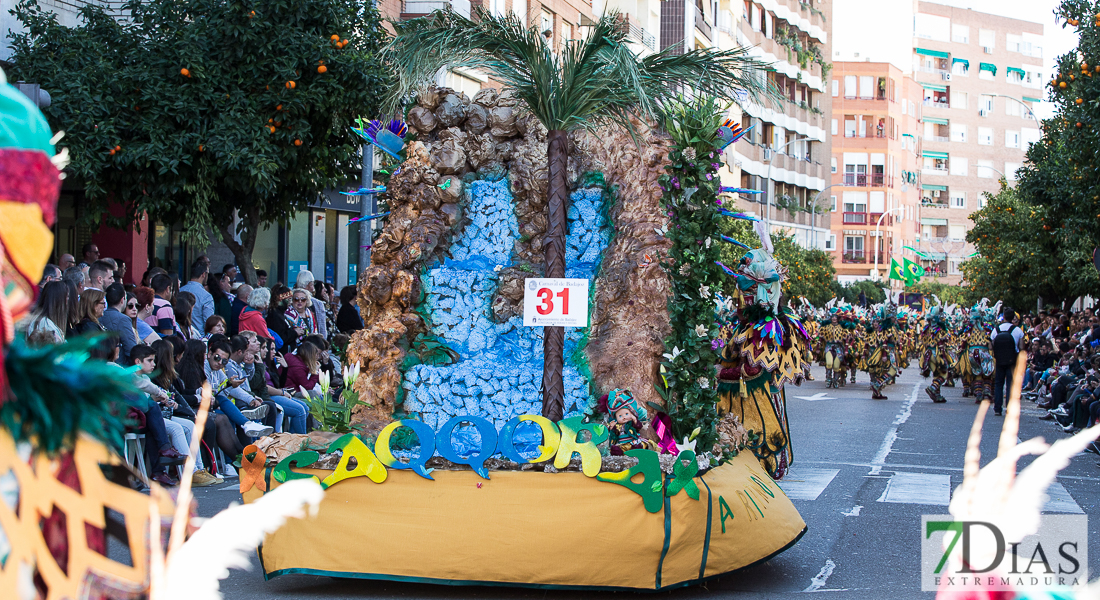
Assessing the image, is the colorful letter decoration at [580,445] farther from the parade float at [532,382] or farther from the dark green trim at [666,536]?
the dark green trim at [666,536]

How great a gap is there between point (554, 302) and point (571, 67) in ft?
4.91

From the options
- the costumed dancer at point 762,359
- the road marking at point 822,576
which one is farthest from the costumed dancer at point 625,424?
the costumed dancer at point 762,359

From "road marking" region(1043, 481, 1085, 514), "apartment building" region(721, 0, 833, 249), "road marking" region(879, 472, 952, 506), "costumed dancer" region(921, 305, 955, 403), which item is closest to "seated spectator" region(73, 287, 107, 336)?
"road marking" region(879, 472, 952, 506)

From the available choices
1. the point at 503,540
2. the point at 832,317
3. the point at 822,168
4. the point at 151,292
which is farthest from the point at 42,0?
the point at 822,168

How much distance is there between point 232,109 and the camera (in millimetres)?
14766

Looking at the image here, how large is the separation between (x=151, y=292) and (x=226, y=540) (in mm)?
9839

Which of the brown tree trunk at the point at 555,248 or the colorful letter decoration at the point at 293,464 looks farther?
the brown tree trunk at the point at 555,248

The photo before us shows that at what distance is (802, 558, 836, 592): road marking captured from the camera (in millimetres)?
6762

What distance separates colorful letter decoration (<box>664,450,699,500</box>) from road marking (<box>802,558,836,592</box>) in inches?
45.4

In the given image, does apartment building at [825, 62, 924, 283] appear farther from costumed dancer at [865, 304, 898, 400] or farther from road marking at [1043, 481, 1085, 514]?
road marking at [1043, 481, 1085, 514]

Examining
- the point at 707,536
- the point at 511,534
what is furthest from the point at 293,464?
the point at 707,536

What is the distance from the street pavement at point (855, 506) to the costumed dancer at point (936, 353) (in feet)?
8.32

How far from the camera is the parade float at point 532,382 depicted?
238 inches

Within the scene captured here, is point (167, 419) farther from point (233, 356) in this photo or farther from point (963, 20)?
point (963, 20)
